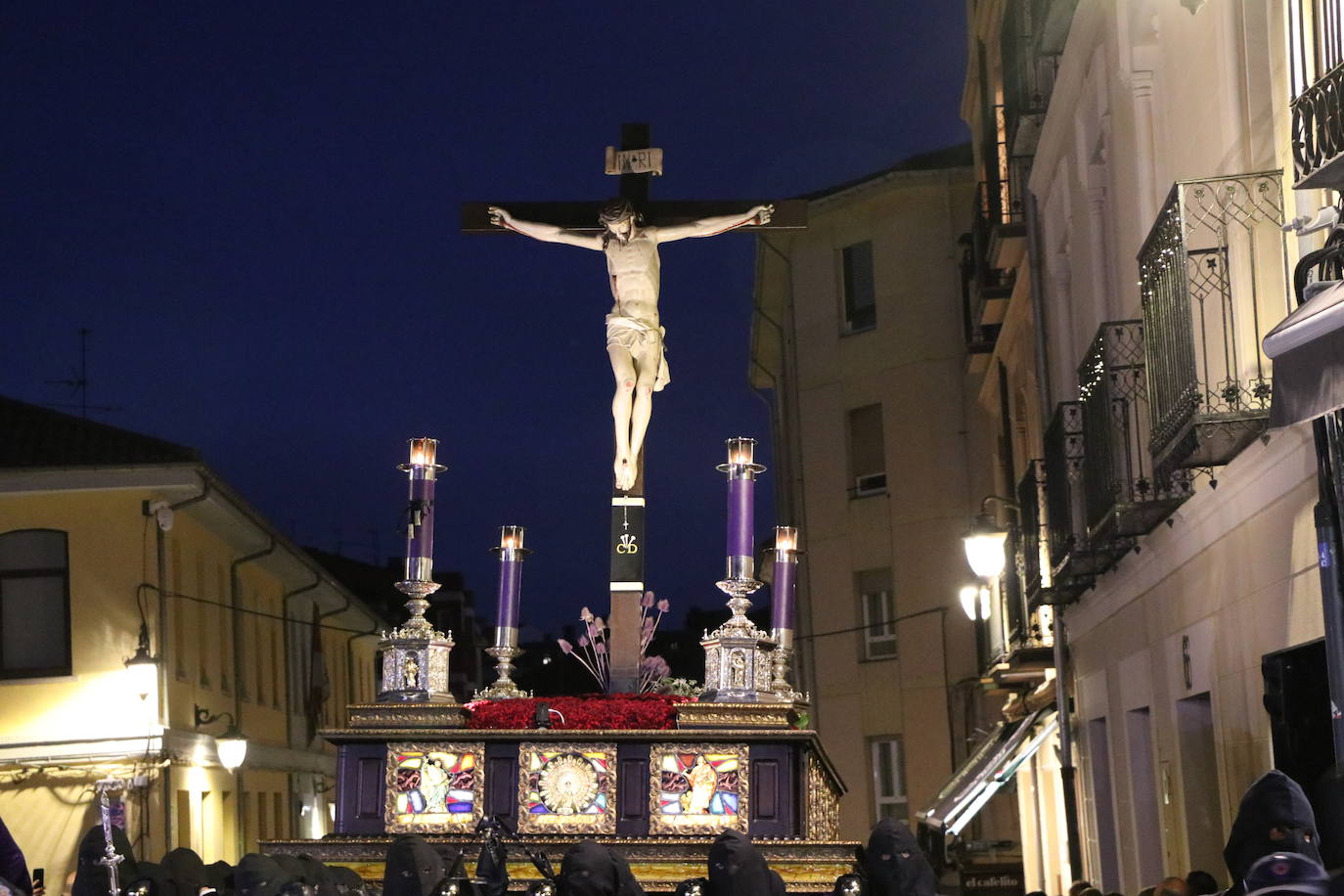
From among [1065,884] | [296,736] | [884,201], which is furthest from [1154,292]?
[296,736]

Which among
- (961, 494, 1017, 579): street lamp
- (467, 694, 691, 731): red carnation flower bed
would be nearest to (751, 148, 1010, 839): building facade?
(961, 494, 1017, 579): street lamp

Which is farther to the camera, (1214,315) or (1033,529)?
(1033,529)

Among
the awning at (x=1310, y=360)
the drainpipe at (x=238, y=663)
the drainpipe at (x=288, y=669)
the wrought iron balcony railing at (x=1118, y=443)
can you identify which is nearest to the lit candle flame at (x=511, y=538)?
the wrought iron balcony railing at (x=1118, y=443)

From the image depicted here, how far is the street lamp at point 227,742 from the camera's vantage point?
24625 millimetres

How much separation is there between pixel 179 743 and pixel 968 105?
12.8 m

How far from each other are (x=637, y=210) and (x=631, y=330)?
864 millimetres

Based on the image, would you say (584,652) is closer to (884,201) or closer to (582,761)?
(582,761)

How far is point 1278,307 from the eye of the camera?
33.5 ft

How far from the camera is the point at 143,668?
23.6 meters

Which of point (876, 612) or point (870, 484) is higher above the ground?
point (870, 484)

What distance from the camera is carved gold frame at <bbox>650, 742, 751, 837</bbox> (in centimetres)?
1116

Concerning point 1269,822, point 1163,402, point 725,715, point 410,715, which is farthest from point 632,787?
point 1269,822

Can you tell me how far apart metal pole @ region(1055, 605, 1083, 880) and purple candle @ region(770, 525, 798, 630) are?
20.8 feet

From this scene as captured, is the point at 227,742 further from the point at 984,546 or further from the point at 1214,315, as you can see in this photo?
the point at 1214,315
